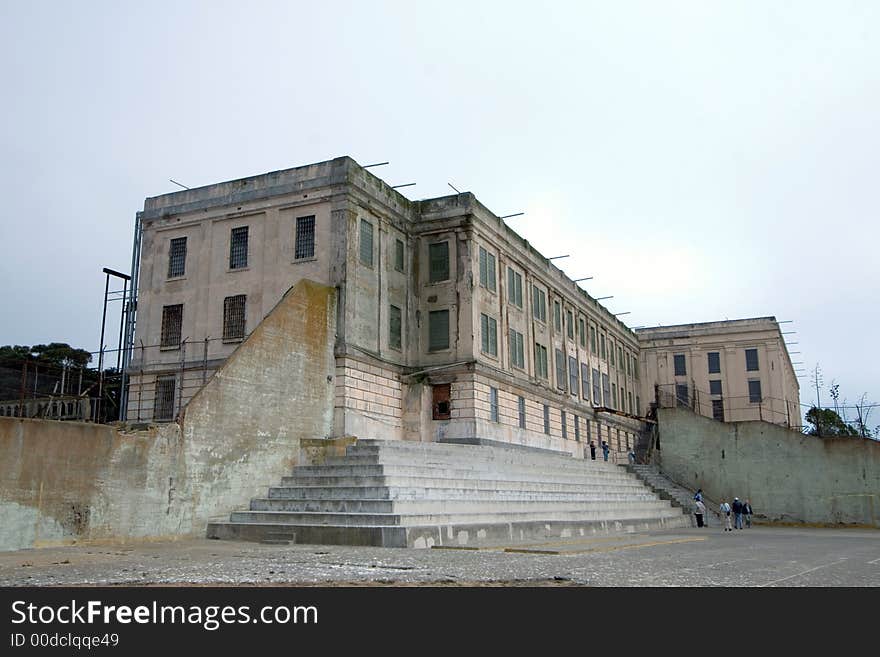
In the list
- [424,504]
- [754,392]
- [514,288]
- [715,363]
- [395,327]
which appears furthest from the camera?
[715,363]

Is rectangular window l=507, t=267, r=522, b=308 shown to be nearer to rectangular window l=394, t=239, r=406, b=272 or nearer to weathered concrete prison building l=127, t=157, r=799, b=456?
weathered concrete prison building l=127, t=157, r=799, b=456

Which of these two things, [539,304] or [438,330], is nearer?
[438,330]

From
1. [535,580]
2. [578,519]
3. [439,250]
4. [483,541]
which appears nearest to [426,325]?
[439,250]

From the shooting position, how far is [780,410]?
62.8m

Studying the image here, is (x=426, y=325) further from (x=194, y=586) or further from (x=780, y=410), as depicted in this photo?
(x=780, y=410)

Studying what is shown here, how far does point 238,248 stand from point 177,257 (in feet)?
9.72

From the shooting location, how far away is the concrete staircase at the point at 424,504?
57.6 ft

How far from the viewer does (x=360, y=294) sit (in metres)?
30.4

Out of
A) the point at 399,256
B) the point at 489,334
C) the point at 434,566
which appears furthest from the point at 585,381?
the point at 434,566

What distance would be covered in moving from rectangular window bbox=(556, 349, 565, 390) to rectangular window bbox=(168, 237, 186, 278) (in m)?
21.5

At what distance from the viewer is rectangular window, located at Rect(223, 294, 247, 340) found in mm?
30812

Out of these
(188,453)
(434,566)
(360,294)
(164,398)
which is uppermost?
(360,294)

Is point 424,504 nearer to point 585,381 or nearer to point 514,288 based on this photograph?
point 514,288

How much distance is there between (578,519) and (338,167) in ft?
52.2
